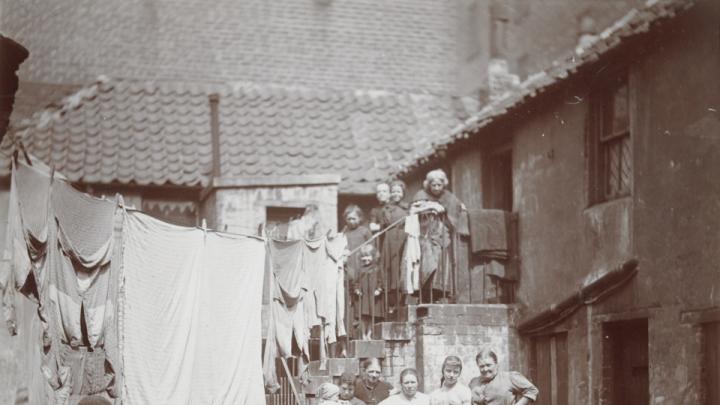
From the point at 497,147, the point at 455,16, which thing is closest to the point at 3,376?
the point at 497,147

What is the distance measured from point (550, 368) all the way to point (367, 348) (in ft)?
8.00

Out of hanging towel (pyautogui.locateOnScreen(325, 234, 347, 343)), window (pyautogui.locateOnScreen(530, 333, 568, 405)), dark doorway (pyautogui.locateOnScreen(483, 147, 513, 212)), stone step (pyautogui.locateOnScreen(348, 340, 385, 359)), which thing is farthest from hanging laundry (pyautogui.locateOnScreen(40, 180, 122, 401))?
dark doorway (pyautogui.locateOnScreen(483, 147, 513, 212))

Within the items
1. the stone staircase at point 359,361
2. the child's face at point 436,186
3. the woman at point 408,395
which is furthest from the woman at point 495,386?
the child's face at point 436,186

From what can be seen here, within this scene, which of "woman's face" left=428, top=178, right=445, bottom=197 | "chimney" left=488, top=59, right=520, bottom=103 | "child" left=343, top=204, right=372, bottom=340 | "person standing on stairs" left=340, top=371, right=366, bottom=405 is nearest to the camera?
"person standing on stairs" left=340, top=371, right=366, bottom=405

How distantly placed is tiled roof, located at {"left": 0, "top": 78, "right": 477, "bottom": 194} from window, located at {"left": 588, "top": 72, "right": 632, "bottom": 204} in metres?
6.85

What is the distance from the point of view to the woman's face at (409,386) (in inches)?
460

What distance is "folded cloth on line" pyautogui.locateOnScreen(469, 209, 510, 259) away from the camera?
16.1 metres

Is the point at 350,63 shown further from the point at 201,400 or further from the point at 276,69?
the point at 201,400

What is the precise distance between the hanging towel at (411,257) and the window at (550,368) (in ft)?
6.00

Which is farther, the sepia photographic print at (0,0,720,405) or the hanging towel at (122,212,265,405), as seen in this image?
the hanging towel at (122,212,265,405)

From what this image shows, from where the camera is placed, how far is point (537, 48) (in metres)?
26.1

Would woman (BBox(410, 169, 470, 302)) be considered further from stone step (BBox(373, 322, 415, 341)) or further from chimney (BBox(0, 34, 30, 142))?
chimney (BBox(0, 34, 30, 142))

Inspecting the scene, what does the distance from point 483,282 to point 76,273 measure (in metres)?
6.63

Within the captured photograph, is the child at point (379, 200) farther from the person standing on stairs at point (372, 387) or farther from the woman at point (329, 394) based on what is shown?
the woman at point (329, 394)
